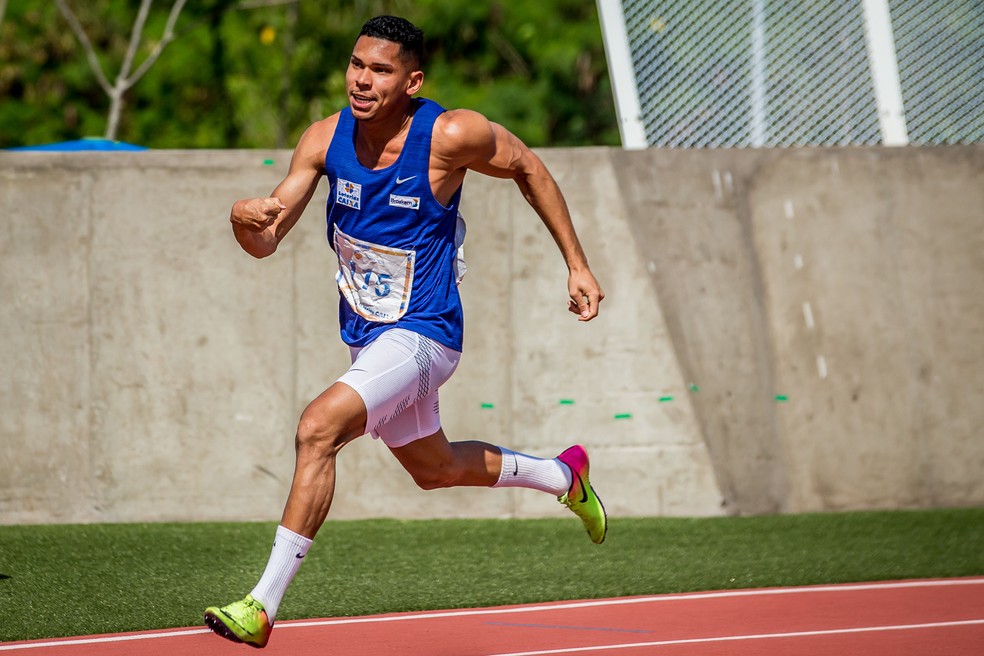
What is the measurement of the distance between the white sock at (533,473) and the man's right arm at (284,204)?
5.13ft

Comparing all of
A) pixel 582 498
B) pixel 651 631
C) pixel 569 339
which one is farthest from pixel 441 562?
pixel 569 339

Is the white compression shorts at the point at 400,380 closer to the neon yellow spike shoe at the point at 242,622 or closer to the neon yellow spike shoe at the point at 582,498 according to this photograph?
the neon yellow spike shoe at the point at 242,622

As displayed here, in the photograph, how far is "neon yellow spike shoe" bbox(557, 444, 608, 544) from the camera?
6.46 metres

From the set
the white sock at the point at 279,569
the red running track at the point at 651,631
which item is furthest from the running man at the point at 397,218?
the red running track at the point at 651,631

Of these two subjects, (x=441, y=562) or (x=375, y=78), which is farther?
(x=441, y=562)

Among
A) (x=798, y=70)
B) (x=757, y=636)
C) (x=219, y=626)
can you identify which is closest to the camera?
(x=219, y=626)

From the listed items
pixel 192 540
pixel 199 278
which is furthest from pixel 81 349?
pixel 192 540

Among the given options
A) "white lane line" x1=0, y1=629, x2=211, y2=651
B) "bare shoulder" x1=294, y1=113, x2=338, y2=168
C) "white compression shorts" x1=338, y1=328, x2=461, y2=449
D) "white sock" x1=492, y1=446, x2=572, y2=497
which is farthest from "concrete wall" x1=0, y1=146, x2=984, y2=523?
"bare shoulder" x1=294, y1=113, x2=338, y2=168

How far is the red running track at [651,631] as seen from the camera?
5598 millimetres

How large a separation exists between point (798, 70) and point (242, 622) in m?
7.06

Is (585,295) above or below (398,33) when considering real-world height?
below

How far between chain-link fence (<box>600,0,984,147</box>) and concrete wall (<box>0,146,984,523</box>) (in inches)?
15.0

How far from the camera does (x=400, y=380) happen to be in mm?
5098

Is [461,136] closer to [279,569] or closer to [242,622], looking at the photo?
[279,569]
